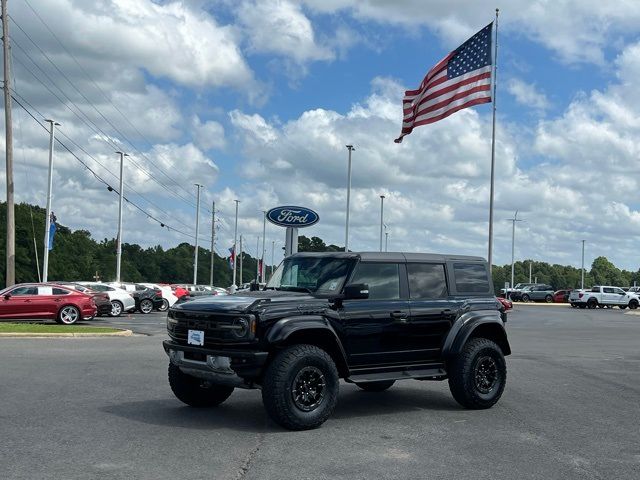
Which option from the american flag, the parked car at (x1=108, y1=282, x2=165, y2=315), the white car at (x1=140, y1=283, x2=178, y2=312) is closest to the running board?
the american flag

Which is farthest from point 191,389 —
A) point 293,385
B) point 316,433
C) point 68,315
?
point 68,315

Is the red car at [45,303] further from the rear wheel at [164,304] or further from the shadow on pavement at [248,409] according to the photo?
the shadow on pavement at [248,409]

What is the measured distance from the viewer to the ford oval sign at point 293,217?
105ft

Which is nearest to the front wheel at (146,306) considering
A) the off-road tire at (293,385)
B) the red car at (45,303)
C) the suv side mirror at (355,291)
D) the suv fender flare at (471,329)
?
the red car at (45,303)

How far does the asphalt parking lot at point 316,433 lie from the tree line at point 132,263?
31.3m

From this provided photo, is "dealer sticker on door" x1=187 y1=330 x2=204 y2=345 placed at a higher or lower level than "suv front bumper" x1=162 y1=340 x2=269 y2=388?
higher

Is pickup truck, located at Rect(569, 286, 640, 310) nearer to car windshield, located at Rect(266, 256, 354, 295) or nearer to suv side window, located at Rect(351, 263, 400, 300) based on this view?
suv side window, located at Rect(351, 263, 400, 300)

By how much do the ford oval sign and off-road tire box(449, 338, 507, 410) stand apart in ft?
72.5

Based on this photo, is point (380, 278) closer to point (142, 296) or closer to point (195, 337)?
point (195, 337)

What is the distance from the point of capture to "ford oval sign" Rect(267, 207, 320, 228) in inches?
1262

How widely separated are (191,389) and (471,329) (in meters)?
3.68

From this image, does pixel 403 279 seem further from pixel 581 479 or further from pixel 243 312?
pixel 581 479

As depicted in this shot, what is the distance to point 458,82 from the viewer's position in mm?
24719

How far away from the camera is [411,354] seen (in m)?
9.63
